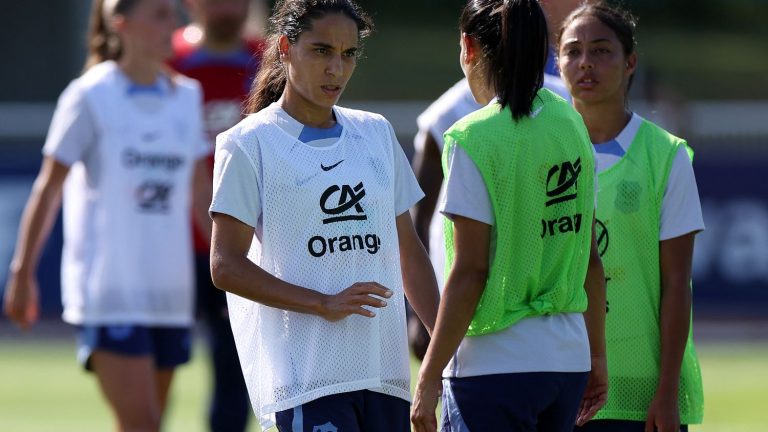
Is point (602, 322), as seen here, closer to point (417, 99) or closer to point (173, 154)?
point (173, 154)

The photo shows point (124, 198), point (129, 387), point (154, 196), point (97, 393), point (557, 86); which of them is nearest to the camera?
point (557, 86)

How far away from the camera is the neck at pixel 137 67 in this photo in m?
6.73

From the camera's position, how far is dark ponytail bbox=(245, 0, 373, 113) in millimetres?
4012

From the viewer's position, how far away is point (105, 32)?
22.6 feet

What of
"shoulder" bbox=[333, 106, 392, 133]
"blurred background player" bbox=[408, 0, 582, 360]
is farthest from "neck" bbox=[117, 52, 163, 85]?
"shoulder" bbox=[333, 106, 392, 133]

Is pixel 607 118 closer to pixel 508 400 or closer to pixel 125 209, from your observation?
pixel 508 400

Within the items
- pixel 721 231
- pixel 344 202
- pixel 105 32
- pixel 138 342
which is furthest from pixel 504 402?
pixel 721 231

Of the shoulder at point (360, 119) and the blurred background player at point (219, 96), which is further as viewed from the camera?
the blurred background player at point (219, 96)

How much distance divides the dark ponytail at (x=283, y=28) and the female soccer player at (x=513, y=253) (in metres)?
0.44

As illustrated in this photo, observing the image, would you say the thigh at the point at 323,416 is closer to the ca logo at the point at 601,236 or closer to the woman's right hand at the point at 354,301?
the woman's right hand at the point at 354,301

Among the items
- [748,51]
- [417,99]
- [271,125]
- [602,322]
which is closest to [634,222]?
[602,322]

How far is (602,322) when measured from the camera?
4.02m

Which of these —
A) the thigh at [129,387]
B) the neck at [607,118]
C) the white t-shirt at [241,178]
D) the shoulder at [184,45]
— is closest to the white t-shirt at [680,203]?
the neck at [607,118]

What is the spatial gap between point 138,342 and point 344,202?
2.67 m
